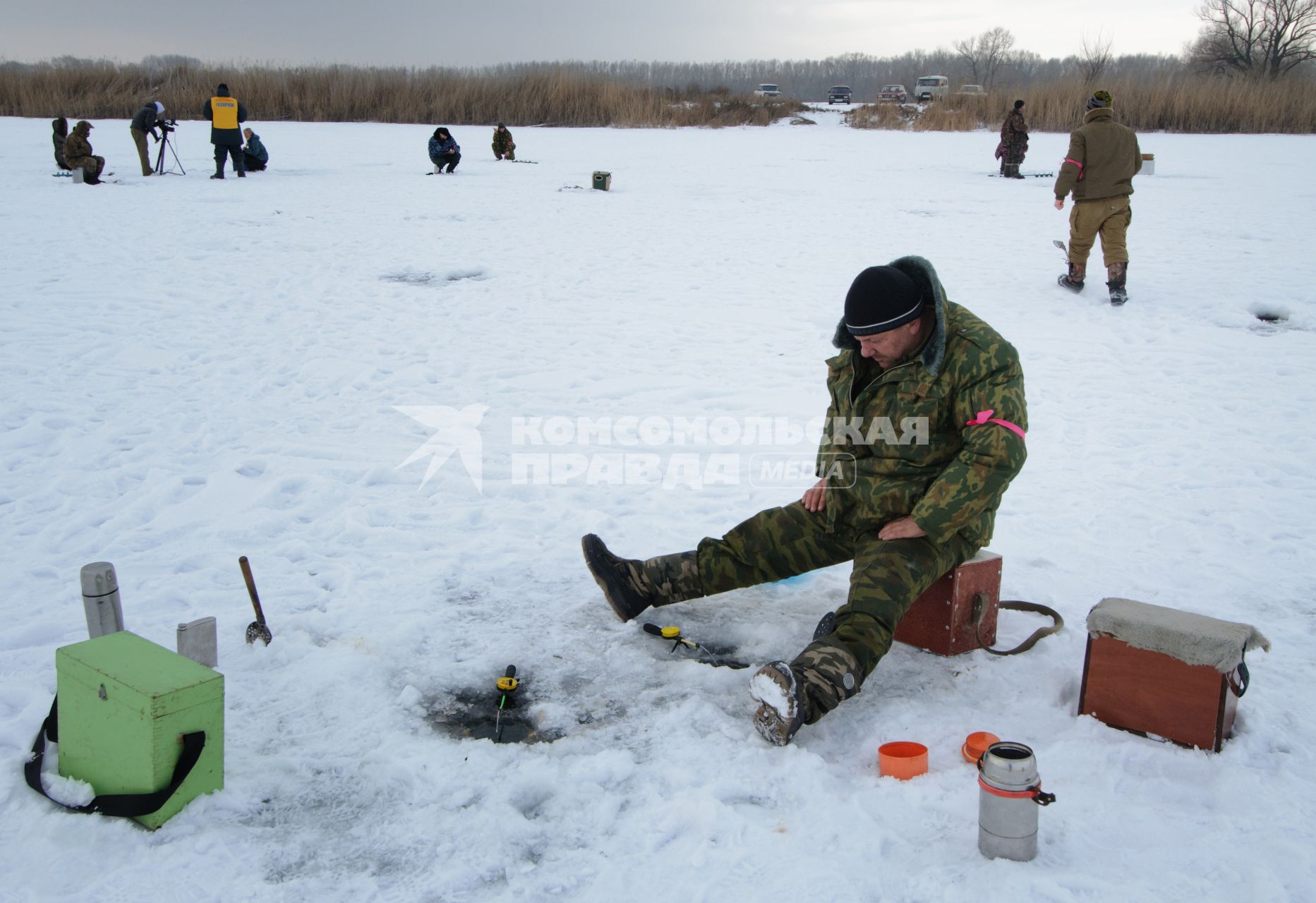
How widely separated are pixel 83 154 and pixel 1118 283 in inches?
487

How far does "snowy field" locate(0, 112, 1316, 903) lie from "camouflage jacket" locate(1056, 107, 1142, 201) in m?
0.90

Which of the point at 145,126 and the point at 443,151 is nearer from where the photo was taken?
the point at 145,126

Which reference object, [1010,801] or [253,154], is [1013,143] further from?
[1010,801]

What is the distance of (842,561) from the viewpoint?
3.17 m

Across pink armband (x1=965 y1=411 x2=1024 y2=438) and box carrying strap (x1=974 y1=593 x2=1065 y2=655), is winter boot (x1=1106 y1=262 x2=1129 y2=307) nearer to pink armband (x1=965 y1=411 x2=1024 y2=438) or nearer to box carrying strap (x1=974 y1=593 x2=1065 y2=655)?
box carrying strap (x1=974 y1=593 x2=1065 y2=655)

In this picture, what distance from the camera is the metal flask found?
2.03 meters

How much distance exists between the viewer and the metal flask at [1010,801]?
79.9 inches

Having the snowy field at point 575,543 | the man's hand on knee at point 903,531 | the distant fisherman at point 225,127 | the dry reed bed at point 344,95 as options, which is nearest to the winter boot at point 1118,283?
the snowy field at point 575,543

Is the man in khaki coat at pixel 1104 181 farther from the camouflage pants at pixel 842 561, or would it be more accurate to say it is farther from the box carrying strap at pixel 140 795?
the box carrying strap at pixel 140 795

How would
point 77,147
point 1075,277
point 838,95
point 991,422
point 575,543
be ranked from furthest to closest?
point 838,95, point 77,147, point 1075,277, point 575,543, point 991,422

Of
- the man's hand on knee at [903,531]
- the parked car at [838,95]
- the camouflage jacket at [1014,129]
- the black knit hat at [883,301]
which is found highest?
the parked car at [838,95]

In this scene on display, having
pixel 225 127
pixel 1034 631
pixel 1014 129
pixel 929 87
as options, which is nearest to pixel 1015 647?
pixel 1034 631

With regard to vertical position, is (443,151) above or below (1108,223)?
above

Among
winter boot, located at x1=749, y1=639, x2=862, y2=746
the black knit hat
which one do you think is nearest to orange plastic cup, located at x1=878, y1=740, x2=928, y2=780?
winter boot, located at x1=749, y1=639, x2=862, y2=746
